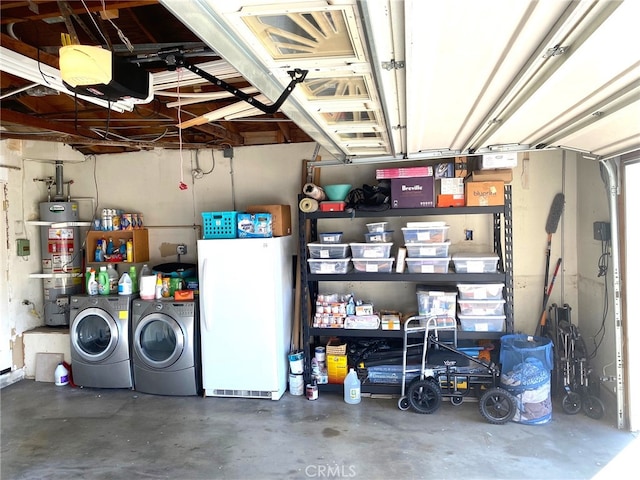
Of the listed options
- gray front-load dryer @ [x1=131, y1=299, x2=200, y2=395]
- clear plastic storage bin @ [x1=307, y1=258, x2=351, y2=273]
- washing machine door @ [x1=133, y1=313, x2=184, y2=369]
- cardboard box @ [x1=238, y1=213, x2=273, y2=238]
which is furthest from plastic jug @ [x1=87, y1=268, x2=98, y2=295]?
clear plastic storage bin @ [x1=307, y1=258, x2=351, y2=273]

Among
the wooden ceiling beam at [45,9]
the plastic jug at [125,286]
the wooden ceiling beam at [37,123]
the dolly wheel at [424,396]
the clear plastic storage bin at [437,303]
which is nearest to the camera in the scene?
the wooden ceiling beam at [45,9]

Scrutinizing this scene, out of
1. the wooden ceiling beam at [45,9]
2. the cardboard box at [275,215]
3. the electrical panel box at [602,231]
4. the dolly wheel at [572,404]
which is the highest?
the wooden ceiling beam at [45,9]

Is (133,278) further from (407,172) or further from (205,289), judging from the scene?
(407,172)

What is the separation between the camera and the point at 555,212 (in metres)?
3.97

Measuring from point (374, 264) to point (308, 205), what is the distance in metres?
0.81

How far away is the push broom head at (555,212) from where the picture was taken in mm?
3965

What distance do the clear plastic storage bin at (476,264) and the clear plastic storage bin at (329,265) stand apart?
96 centimetres

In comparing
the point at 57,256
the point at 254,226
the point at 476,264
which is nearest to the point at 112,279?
the point at 57,256

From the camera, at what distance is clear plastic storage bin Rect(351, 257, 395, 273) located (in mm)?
3850

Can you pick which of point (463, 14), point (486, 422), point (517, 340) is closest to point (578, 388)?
point (517, 340)

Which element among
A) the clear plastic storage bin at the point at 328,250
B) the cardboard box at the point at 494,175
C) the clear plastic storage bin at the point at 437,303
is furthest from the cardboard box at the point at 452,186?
the clear plastic storage bin at the point at 328,250

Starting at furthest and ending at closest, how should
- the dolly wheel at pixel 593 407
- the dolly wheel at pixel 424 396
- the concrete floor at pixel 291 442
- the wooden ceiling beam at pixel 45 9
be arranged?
1. the dolly wheel at pixel 424 396
2. the dolly wheel at pixel 593 407
3. the concrete floor at pixel 291 442
4. the wooden ceiling beam at pixel 45 9

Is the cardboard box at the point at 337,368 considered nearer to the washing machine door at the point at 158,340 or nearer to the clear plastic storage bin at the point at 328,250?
the clear plastic storage bin at the point at 328,250

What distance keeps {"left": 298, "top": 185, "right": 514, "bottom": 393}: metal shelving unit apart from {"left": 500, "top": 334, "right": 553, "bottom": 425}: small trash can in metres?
0.32
